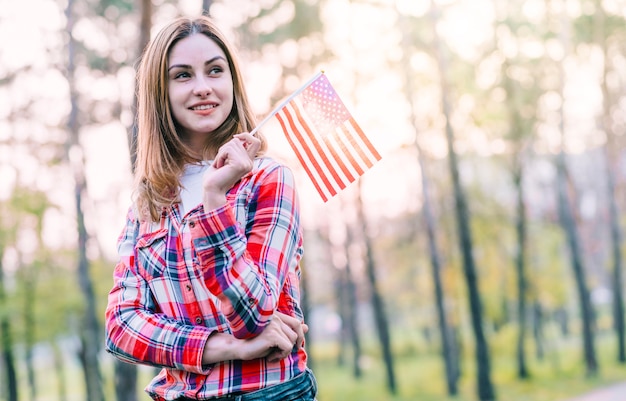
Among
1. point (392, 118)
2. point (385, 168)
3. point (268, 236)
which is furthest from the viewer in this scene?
point (385, 168)

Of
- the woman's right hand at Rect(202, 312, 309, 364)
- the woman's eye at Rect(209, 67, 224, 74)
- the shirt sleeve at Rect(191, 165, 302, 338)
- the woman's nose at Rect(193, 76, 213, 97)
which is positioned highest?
the woman's eye at Rect(209, 67, 224, 74)

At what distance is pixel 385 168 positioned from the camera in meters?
27.4

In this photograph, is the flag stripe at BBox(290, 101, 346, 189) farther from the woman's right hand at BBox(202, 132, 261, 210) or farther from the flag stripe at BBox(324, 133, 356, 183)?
the woman's right hand at BBox(202, 132, 261, 210)

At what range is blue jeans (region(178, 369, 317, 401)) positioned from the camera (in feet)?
6.20

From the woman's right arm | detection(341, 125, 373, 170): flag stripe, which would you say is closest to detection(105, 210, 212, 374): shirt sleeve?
the woman's right arm

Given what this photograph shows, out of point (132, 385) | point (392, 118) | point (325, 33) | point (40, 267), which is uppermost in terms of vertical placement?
point (325, 33)

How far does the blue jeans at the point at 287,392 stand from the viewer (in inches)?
74.4

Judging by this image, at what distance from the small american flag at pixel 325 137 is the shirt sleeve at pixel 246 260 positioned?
30.9 inches

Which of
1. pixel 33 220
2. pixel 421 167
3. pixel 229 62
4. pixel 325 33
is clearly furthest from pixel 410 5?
pixel 229 62

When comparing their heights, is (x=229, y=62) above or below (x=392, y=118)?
below

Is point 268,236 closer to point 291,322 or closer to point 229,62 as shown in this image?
point 291,322

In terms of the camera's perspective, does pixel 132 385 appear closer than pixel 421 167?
Yes

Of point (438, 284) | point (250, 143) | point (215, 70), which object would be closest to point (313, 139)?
point (215, 70)

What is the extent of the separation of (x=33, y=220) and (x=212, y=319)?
21.1 m
